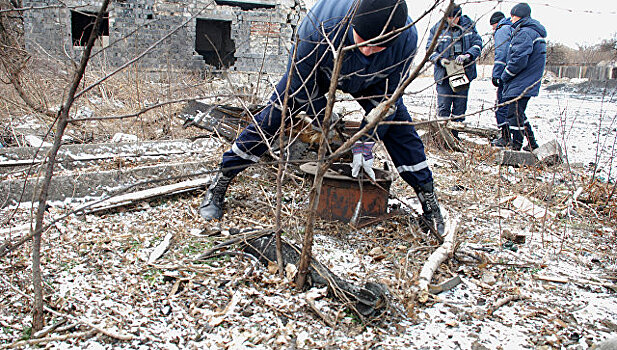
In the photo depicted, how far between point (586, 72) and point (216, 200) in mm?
17258

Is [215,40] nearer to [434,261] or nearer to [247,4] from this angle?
[247,4]

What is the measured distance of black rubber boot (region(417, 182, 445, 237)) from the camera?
324 centimetres

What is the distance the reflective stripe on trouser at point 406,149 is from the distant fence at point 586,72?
14.0 m

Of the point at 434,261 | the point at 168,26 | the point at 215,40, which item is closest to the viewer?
the point at 434,261

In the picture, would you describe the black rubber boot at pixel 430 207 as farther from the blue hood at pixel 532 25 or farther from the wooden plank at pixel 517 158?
the blue hood at pixel 532 25

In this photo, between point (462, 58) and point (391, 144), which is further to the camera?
point (462, 58)

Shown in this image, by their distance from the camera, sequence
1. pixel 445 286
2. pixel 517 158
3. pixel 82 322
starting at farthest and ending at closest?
pixel 517 158
pixel 445 286
pixel 82 322

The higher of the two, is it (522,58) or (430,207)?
(522,58)

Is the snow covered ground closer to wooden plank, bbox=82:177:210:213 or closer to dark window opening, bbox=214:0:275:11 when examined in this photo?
wooden plank, bbox=82:177:210:213

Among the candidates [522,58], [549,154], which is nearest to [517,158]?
[549,154]

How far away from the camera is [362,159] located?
319 centimetres

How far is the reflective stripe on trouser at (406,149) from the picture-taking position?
318 centimetres

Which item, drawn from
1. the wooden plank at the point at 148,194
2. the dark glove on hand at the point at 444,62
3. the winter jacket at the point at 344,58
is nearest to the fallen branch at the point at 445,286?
the winter jacket at the point at 344,58

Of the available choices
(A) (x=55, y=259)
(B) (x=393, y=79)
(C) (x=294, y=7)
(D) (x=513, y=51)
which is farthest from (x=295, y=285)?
(C) (x=294, y=7)
